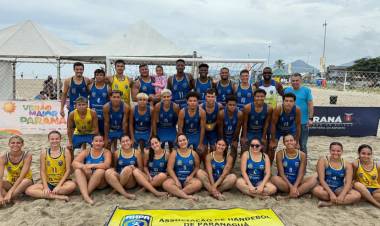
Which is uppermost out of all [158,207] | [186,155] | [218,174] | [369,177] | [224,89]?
A: [224,89]

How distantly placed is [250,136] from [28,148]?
4.19 meters

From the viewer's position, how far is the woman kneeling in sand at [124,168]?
3684 mm

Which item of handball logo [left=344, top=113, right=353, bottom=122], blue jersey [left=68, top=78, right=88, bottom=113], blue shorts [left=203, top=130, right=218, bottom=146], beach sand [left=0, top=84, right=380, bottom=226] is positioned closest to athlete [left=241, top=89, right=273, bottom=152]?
blue shorts [left=203, top=130, right=218, bottom=146]

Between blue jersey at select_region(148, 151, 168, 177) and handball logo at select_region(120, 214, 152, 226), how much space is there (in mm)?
881

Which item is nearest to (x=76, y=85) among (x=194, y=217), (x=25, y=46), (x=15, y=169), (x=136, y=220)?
(x=15, y=169)

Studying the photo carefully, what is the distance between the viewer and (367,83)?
19625mm

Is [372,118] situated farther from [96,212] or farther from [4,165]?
[4,165]

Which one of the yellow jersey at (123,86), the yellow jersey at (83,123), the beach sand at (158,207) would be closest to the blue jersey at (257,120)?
the beach sand at (158,207)

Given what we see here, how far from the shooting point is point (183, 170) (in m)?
3.83

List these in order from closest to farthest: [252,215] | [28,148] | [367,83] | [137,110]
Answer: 1. [252,215]
2. [137,110]
3. [28,148]
4. [367,83]

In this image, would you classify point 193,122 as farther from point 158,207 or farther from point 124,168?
point 158,207

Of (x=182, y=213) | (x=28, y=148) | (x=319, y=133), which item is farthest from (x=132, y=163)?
(x=319, y=133)

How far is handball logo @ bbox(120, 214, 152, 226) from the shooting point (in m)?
2.95

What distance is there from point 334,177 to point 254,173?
2.99 ft
